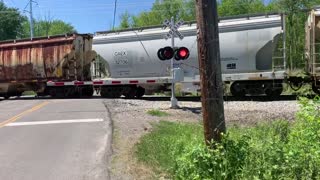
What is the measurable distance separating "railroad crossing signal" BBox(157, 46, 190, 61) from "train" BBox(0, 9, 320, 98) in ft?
7.74

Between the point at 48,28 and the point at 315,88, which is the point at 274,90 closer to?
the point at 315,88

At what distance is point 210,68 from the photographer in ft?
22.9

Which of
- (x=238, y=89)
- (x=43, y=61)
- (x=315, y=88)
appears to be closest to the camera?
(x=315, y=88)

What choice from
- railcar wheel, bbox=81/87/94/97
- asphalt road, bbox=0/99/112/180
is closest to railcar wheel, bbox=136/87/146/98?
railcar wheel, bbox=81/87/94/97

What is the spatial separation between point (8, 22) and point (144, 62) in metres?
53.6

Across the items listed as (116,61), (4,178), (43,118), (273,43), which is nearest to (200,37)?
(4,178)

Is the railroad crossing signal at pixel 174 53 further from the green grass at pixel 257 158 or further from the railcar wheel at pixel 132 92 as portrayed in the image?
the railcar wheel at pixel 132 92

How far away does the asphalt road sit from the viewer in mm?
7989

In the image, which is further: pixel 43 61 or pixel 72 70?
pixel 43 61

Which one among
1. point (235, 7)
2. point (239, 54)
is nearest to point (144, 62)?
point (239, 54)

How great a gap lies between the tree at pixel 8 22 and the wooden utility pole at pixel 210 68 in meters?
67.8

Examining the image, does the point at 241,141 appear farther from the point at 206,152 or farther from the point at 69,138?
the point at 69,138

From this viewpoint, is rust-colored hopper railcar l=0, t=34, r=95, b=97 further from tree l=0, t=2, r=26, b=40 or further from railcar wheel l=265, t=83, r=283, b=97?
tree l=0, t=2, r=26, b=40

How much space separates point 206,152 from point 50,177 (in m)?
2.70
